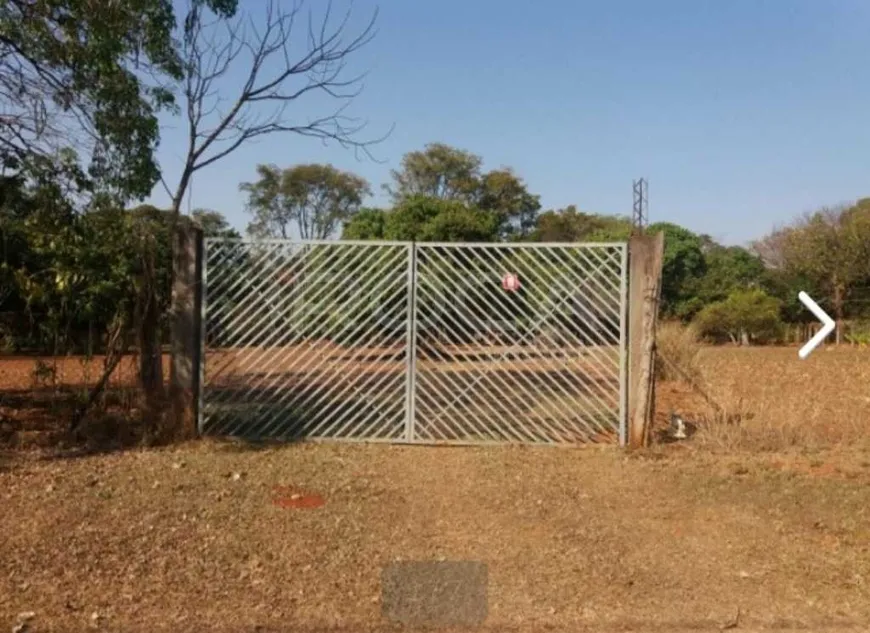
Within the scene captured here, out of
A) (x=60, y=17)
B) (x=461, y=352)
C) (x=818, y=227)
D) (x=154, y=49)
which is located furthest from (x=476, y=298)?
(x=818, y=227)

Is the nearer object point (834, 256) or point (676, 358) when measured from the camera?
point (676, 358)

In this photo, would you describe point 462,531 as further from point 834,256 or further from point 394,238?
point 834,256

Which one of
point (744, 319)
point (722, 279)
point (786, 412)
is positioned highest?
point (722, 279)

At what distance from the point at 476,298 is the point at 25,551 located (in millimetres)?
4844

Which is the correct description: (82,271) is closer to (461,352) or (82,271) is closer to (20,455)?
(20,455)

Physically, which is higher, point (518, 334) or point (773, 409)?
point (518, 334)

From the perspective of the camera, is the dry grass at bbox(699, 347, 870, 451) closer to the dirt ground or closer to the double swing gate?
the dirt ground

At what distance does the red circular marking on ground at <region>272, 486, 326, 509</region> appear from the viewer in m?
6.22

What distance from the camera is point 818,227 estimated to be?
1371 inches

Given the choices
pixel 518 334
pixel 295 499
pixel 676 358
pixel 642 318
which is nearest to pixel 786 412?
pixel 642 318

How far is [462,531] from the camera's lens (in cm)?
571

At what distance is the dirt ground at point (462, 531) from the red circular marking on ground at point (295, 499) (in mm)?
26

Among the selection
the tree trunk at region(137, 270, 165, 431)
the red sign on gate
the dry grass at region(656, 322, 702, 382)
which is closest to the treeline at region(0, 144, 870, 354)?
the tree trunk at region(137, 270, 165, 431)

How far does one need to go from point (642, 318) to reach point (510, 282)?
4.07 ft
